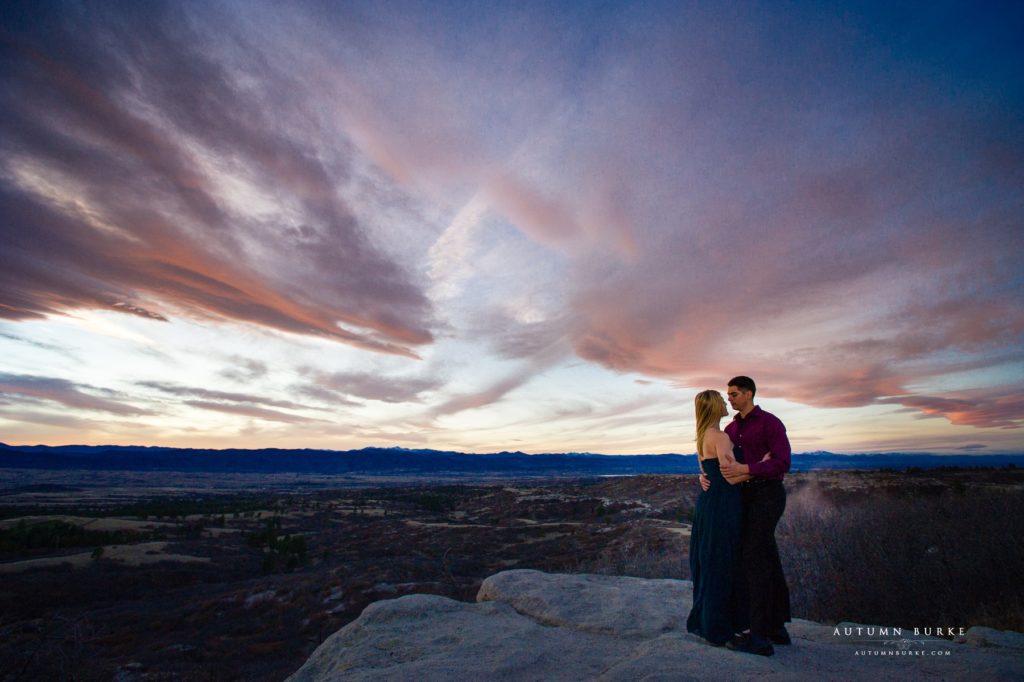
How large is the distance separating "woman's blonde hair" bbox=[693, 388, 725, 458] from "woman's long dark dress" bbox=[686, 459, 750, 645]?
1.20 ft

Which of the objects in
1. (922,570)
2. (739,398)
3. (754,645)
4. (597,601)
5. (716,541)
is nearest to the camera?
(754,645)

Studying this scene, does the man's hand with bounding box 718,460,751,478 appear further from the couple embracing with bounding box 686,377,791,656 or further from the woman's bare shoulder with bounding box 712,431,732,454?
the woman's bare shoulder with bounding box 712,431,732,454

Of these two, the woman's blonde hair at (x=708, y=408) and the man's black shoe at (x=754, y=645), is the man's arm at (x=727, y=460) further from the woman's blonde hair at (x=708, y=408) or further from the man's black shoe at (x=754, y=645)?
the man's black shoe at (x=754, y=645)

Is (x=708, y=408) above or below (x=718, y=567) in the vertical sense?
above

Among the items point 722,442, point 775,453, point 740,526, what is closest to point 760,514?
point 740,526

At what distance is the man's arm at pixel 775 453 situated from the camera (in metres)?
4.07

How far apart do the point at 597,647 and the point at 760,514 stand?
2.03 meters

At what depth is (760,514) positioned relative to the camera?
432 centimetres

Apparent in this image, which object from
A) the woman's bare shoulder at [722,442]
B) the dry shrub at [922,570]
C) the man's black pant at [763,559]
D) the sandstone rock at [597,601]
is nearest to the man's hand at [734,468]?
the woman's bare shoulder at [722,442]

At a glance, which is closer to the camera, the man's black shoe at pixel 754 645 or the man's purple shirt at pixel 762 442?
the man's black shoe at pixel 754 645

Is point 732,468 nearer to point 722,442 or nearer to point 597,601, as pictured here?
point 722,442

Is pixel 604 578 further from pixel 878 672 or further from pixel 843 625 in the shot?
pixel 878 672

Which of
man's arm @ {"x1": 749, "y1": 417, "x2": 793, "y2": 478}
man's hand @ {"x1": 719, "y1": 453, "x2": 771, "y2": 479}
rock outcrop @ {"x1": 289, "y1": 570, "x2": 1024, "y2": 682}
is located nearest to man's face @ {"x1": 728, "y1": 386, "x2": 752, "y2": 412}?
man's arm @ {"x1": 749, "y1": 417, "x2": 793, "y2": 478}

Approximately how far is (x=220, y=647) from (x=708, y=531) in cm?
1273
